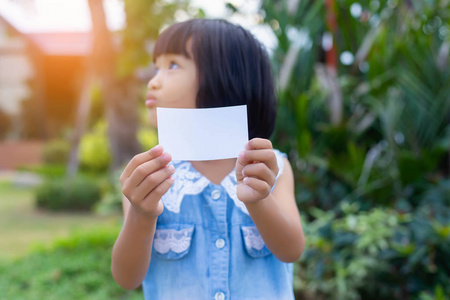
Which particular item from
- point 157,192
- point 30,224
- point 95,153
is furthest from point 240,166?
point 95,153

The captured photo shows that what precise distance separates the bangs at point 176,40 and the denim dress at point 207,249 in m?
0.30

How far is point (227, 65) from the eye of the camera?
0.96 metres

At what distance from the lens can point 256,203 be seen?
800 millimetres

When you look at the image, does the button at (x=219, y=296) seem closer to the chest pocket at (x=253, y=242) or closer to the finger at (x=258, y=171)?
the chest pocket at (x=253, y=242)

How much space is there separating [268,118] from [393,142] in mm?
1093

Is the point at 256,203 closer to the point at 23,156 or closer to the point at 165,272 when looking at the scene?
the point at 165,272

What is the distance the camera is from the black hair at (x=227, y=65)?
3.09 ft

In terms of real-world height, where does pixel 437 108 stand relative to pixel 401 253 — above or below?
above

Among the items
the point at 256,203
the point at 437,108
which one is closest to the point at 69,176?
the point at 437,108

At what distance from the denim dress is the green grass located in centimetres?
328

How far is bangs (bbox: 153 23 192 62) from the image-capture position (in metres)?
0.95

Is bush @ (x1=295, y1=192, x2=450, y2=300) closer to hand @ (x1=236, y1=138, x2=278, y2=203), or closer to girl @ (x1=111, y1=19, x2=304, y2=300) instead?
girl @ (x1=111, y1=19, x2=304, y2=300)

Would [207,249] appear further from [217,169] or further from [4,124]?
[4,124]

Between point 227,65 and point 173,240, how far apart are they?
1.47ft
